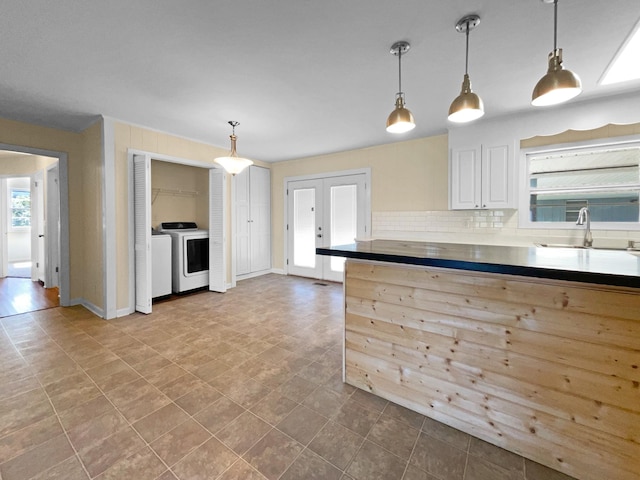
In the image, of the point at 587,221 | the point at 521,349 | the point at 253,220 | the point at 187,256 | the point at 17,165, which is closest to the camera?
the point at 521,349

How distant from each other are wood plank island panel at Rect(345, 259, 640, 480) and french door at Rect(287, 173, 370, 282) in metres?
2.96

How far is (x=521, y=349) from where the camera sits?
1.46m

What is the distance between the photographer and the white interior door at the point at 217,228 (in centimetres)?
463

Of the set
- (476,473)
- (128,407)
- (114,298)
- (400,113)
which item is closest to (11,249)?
(114,298)

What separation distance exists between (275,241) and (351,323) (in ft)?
14.4

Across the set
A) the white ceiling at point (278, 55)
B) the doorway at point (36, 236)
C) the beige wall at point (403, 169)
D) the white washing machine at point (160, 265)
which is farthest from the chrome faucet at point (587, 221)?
the doorway at point (36, 236)

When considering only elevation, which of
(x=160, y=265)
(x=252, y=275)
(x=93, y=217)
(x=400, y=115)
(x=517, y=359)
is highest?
(x=400, y=115)

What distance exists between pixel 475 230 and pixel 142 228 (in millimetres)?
4629

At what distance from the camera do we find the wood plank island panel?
1.27 metres

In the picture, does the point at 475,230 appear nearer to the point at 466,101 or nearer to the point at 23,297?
the point at 466,101

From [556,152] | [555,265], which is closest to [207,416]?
[555,265]

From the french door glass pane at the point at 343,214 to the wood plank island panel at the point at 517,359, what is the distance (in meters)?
3.19

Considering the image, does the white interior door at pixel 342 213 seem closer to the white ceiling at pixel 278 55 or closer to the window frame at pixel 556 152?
the white ceiling at pixel 278 55

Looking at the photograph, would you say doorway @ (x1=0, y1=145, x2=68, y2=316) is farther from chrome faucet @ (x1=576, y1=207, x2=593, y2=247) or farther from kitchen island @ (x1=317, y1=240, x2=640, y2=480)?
chrome faucet @ (x1=576, y1=207, x2=593, y2=247)
